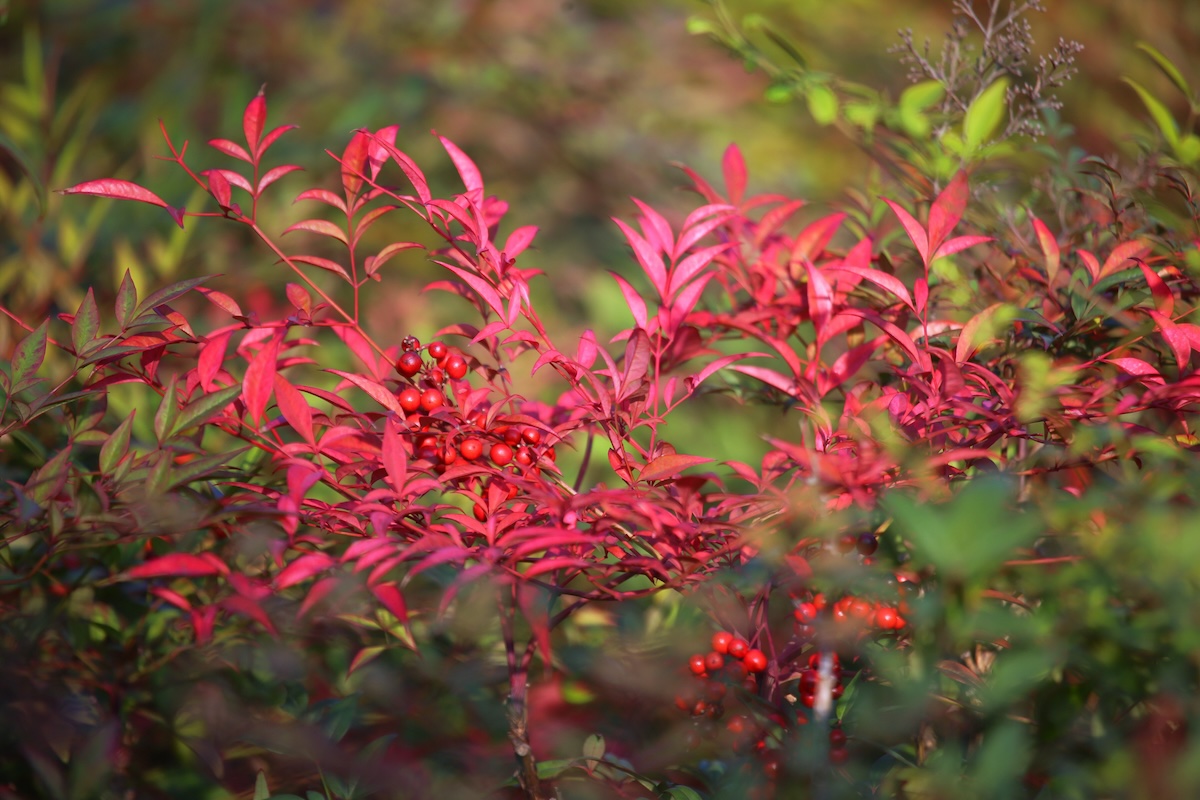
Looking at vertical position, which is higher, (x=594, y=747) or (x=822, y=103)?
(x=822, y=103)

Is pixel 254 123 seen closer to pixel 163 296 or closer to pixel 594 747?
pixel 163 296

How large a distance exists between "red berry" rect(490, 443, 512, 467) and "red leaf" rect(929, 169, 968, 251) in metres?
0.31

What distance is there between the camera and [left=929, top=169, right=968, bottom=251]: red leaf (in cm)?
60

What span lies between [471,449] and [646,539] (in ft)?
0.40

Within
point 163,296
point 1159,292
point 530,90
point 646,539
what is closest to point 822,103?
point 1159,292

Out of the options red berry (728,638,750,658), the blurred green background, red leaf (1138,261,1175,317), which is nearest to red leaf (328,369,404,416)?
red berry (728,638,750,658)

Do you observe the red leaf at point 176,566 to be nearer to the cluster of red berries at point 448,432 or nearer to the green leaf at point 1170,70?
the cluster of red berries at point 448,432

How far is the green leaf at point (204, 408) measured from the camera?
0.53m

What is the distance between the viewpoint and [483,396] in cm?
59

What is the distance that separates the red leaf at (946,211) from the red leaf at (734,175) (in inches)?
8.0

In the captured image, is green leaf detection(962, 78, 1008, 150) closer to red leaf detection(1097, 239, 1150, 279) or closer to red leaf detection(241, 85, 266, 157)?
red leaf detection(1097, 239, 1150, 279)

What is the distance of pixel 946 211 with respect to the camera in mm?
614

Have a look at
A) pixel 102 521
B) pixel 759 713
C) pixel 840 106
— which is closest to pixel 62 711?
pixel 102 521

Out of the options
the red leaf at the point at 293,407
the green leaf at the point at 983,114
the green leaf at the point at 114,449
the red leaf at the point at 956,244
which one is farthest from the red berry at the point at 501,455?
the green leaf at the point at 983,114
